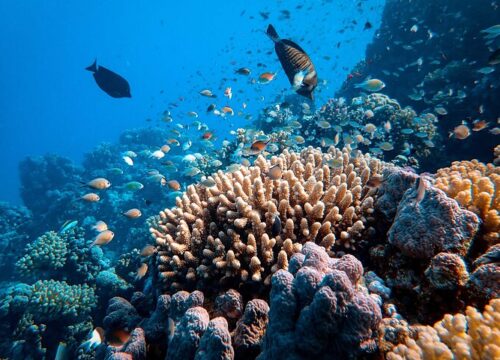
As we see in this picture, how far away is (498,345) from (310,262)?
1069 millimetres

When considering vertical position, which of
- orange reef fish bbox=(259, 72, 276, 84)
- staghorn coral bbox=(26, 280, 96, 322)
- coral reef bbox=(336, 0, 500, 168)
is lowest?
staghorn coral bbox=(26, 280, 96, 322)

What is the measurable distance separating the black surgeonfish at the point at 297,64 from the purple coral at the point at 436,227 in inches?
80.3

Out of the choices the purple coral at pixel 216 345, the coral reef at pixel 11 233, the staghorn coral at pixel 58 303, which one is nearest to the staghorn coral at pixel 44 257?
the staghorn coral at pixel 58 303

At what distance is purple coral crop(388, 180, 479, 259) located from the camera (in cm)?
218

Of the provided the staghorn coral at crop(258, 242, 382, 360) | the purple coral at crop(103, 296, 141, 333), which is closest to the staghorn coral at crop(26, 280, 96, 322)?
the purple coral at crop(103, 296, 141, 333)

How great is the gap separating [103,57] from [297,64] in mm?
168120

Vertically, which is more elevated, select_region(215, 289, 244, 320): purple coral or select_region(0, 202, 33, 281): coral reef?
select_region(0, 202, 33, 281): coral reef

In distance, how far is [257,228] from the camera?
3.24 metres

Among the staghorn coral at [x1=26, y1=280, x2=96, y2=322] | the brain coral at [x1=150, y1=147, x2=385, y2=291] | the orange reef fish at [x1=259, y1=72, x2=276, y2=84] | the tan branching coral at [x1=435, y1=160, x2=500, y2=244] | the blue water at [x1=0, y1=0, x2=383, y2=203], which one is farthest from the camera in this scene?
the blue water at [x1=0, y1=0, x2=383, y2=203]

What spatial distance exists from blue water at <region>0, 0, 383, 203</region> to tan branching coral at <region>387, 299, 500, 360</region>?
102381 millimetres

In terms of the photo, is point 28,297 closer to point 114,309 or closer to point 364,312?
point 114,309

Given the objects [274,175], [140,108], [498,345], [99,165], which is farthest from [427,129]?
[140,108]

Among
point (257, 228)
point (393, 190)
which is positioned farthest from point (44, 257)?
point (393, 190)

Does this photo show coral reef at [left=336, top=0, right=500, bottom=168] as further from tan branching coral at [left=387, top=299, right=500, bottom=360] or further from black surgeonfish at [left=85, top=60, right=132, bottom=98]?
tan branching coral at [left=387, top=299, right=500, bottom=360]
